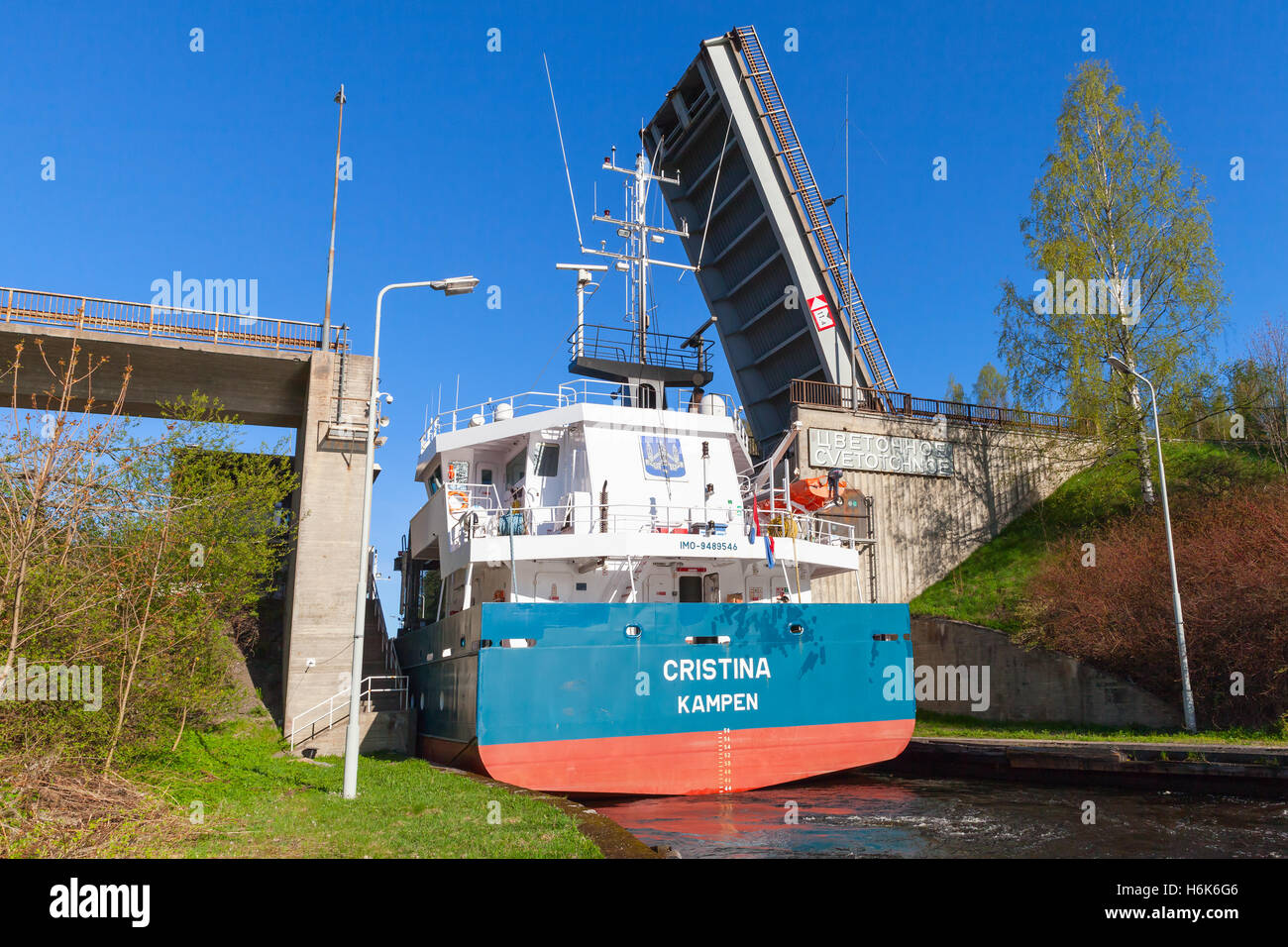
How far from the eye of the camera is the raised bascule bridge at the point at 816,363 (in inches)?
1017

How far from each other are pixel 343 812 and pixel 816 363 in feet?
70.3

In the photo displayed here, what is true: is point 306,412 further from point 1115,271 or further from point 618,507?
point 1115,271

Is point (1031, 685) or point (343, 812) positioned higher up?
point (343, 812)

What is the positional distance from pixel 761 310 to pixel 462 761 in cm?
1920

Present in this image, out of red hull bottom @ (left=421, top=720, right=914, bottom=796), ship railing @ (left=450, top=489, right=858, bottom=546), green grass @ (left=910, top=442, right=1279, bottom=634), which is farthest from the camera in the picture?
green grass @ (left=910, top=442, right=1279, bottom=634)

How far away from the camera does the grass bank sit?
691 centimetres

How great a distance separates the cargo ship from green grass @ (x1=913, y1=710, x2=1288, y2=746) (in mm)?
3797

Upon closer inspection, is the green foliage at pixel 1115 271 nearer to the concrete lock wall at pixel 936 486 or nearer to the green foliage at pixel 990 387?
the concrete lock wall at pixel 936 486

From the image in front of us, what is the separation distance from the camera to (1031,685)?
19.6 meters

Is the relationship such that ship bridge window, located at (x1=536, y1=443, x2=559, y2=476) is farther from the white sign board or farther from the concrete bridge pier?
the white sign board

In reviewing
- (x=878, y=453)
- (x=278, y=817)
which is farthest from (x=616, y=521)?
(x=878, y=453)

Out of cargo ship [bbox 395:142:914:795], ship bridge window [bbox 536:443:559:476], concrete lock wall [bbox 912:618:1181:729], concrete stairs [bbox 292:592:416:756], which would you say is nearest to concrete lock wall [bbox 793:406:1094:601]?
concrete lock wall [bbox 912:618:1181:729]

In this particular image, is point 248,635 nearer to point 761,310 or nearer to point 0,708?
point 0,708
